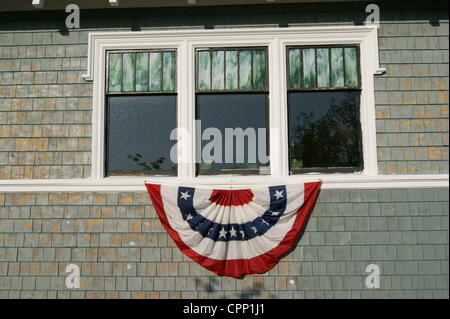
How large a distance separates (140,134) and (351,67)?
288 centimetres

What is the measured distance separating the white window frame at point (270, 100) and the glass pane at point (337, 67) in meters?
0.14

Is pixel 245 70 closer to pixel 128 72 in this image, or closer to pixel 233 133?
pixel 233 133

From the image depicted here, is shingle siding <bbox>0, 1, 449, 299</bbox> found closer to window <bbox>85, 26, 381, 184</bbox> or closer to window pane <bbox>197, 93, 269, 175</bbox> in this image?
window <bbox>85, 26, 381, 184</bbox>

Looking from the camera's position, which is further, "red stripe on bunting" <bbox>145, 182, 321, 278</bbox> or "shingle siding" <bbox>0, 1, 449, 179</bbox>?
"shingle siding" <bbox>0, 1, 449, 179</bbox>

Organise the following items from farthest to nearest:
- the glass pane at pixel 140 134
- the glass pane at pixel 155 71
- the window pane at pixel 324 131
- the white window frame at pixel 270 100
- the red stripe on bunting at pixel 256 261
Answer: the glass pane at pixel 155 71 → the glass pane at pixel 140 134 → the window pane at pixel 324 131 → the white window frame at pixel 270 100 → the red stripe on bunting at pixel 256 261

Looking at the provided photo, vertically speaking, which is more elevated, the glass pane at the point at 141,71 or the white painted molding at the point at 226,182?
the glass pane at the point at 141,71

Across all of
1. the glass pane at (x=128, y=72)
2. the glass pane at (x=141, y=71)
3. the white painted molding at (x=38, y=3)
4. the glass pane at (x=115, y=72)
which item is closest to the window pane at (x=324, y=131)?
the glass pane at (x=141, y=71)

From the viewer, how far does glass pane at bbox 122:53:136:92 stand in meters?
6.14

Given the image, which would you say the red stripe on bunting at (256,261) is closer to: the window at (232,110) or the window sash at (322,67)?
the window at (232,110)

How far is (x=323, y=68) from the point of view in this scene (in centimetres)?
607

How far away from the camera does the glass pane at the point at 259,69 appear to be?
19.9 feet

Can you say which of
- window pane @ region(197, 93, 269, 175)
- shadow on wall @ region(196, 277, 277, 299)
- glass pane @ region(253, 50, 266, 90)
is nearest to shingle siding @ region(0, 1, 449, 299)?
shadow on wall @ region(196, 277, 277, 299)

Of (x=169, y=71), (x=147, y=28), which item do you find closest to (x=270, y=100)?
(x=169, y=71)
